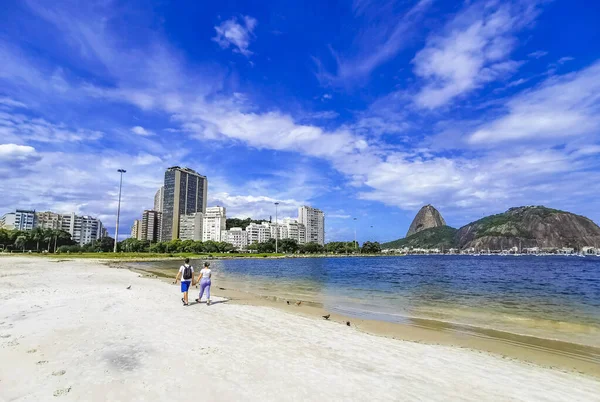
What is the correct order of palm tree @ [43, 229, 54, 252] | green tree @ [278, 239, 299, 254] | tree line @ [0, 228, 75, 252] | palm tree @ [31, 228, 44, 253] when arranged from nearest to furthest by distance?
tree line @ [0, 228, 75, 252] → palm tree @ [31, 228, 44, 253] → palm tree @ [43, 229, 54, 252] → green tree @ [278, 239, 299, 254]

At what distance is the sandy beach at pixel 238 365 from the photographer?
6.30 metres

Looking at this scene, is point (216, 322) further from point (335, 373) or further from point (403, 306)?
point (403, 306)

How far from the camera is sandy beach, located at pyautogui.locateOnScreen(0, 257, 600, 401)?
6297mm

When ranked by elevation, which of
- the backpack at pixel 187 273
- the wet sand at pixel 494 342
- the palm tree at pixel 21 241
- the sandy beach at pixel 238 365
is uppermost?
the palm tree at pixel 21 241

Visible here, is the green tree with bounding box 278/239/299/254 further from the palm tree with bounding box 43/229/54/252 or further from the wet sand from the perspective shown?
the wet sand

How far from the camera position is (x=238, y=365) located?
7.73 metres

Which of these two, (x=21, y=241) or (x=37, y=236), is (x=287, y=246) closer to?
(x=37, y=236)

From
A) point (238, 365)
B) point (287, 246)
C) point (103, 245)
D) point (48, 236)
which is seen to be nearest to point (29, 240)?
point (48, 236)

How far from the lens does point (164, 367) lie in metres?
7.47

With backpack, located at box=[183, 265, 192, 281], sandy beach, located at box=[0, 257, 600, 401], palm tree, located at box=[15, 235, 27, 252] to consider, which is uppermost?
palm tree, located at box=[15, 235, 27, 252]

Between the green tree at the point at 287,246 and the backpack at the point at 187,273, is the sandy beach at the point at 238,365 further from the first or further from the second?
the green tree at the point at 287,246

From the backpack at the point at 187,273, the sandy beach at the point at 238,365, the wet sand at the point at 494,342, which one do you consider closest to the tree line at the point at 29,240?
the backpack at the point at 187,273

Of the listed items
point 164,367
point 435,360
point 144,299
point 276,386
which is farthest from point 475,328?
point 144,299

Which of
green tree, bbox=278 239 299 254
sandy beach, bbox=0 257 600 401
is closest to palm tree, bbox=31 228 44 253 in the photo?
green tree, bbox=278 239 299 254
